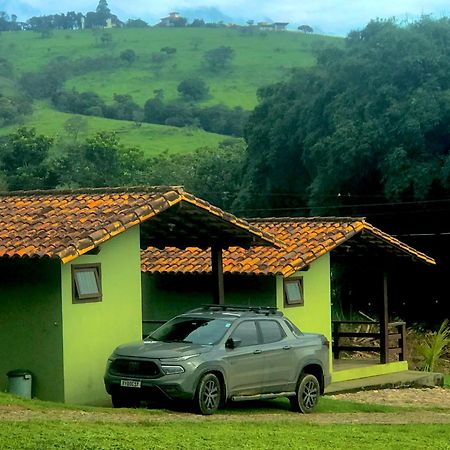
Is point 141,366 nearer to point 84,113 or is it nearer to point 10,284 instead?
point 10,284

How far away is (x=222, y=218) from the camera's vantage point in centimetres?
1978

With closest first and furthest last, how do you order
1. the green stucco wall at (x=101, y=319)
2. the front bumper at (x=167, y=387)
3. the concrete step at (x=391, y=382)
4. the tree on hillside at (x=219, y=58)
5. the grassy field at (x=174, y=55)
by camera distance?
the front bumper at (x=167, y=387) < the green stucco wall at (x=101, y=319) < the concrete step at (x=391, y=382) < the grassy field at (x=174, y=55) < the tree on hillside at (x=219, y=58)

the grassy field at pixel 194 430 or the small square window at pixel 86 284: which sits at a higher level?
the small square window at pixel 86 284

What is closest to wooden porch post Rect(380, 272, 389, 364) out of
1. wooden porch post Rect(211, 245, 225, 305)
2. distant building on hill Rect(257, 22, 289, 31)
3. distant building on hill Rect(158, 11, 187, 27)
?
wooden porch post Rect(211, 245, 225, 305)

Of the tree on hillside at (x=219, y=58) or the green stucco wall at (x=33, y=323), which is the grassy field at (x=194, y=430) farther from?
the tree on hillside at (x=219, y=58)

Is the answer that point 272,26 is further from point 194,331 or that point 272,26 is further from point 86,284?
point 194,331

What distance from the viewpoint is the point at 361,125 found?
139 feet

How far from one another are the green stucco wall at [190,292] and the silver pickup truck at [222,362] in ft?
14.6

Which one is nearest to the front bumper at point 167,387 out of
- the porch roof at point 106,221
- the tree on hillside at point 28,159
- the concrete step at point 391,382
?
the porch roof at point 106,221

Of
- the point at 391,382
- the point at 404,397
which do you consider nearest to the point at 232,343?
the point at 404,397

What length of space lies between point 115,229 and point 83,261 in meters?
0.94

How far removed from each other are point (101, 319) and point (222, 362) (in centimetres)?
285

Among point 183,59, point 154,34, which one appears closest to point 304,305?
point 183,59

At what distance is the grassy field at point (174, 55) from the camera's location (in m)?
122
